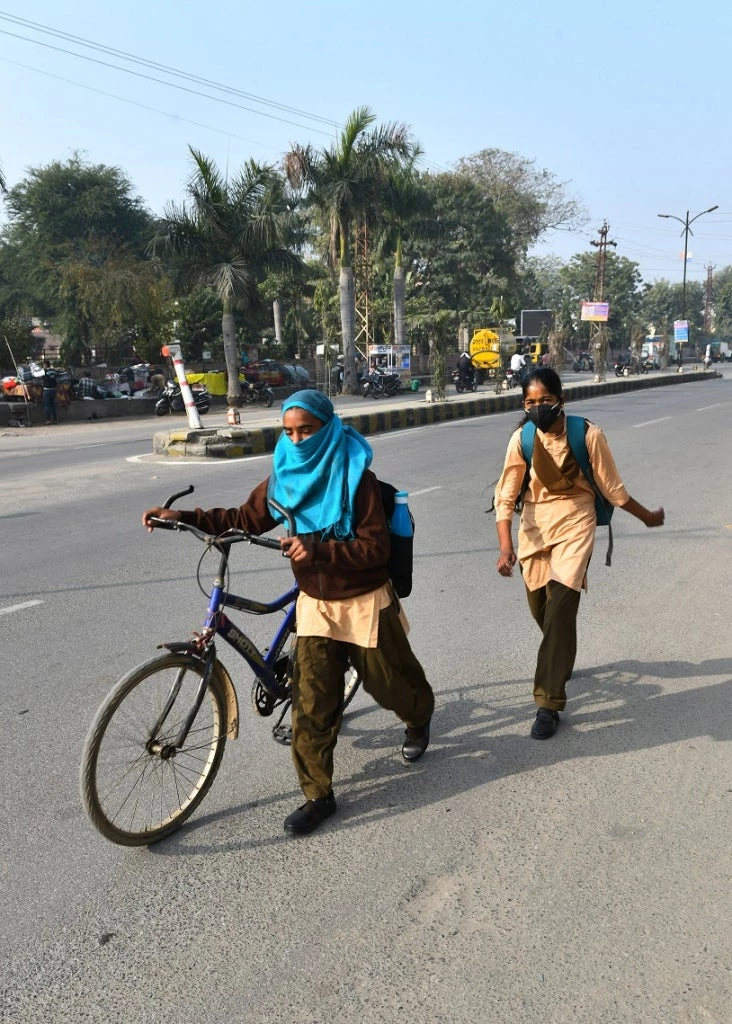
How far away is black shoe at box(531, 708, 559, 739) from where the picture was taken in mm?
3570

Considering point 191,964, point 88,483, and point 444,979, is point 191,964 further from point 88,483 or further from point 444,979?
point 88,483

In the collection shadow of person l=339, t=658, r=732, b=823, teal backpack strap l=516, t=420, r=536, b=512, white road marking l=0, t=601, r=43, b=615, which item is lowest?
shadow of person l=339, t=658, r=732, b=823

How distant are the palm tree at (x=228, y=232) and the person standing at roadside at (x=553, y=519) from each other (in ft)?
70.9

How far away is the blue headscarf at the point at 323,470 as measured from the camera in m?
2.84

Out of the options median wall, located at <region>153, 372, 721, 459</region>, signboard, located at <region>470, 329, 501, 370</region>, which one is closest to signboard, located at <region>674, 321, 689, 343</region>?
A: signboard, located at <region>470, 329, 501, 370</region>

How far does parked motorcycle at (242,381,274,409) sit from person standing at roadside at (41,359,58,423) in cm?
668

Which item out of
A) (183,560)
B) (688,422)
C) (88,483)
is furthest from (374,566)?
(688,422)

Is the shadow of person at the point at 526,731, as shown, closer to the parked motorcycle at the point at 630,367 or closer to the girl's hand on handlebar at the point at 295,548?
the girl's hand on handlebar at the point at 295,548

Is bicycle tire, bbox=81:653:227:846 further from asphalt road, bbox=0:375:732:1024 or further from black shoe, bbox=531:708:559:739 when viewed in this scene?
black shoe, bbox=531:708:559:739

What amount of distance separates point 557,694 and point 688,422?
15.4 meters

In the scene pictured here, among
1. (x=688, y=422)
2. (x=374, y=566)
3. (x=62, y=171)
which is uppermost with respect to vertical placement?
(x=62, y=171)

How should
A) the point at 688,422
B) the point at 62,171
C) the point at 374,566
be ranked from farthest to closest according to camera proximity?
the point at 62,171, the point at 688,422, the point at 374,566

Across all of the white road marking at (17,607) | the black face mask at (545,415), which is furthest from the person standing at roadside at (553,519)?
the white road marking at (17,607)

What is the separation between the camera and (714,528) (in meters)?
7.56
